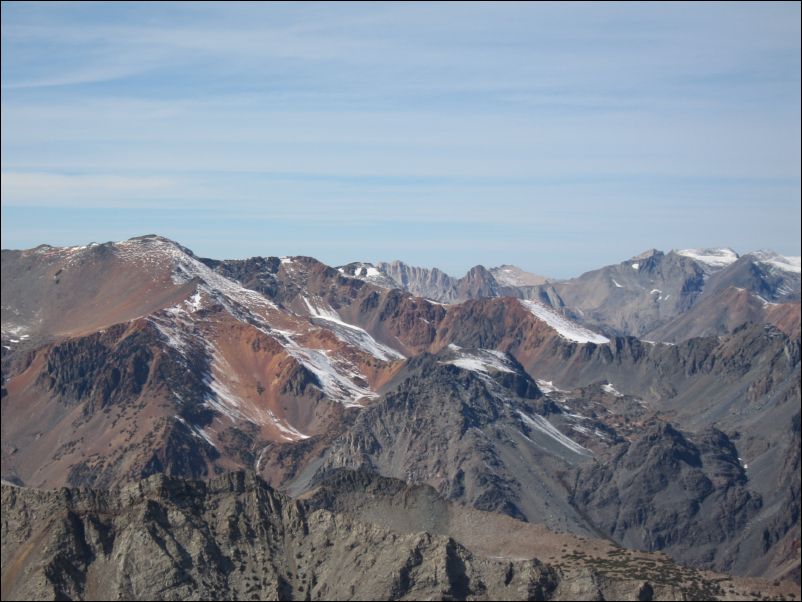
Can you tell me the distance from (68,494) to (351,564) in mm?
42140

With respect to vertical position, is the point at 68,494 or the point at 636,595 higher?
the point at 68,494

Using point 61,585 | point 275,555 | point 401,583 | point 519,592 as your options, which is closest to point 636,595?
point 519,592

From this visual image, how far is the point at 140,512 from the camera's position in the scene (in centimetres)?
19150

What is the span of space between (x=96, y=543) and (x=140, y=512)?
293 inches

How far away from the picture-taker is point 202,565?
190000 mm

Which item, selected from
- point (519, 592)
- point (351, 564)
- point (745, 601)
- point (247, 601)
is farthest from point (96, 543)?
point (745, 601)

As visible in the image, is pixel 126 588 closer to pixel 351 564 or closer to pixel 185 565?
pixel 185 565

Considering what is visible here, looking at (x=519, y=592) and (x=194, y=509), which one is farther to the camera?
(x=194, y=509)

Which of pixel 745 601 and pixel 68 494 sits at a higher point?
pixel 68 494

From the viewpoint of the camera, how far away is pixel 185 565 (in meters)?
188

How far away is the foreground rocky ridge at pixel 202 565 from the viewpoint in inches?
7259

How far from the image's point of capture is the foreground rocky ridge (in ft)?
605

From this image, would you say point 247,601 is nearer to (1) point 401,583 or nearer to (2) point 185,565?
(2) point 185,565

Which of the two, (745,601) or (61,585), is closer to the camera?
(61,585)
